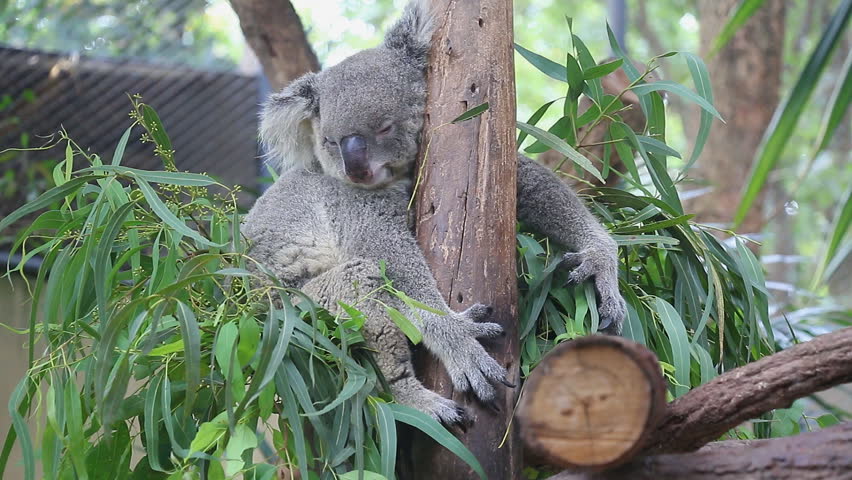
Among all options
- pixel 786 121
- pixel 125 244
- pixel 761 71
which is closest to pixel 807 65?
pixel 786 121

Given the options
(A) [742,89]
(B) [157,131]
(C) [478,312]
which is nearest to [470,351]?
(C) [478,312]

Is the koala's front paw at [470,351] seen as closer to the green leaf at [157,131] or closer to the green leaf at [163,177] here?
the green leaf at [163,177]

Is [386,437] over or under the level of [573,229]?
under

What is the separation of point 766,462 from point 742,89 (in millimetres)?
4686

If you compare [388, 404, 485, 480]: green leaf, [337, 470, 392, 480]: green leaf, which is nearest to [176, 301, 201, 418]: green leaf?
[337, 470, 392, 480]: green leaf

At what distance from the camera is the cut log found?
1.28 meters

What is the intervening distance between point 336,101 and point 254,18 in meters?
1.37

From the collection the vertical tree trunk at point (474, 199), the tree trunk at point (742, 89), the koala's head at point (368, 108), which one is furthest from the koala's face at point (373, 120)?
the tree trunk at point (742, 89)

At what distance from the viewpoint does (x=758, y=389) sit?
1432mm

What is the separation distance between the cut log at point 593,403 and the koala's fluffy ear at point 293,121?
176cm

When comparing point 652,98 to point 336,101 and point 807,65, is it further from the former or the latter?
point 336,101

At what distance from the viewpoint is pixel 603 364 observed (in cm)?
130

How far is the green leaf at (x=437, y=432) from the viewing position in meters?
1.95

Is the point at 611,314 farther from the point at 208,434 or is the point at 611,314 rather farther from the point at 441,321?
the point at 208,434
